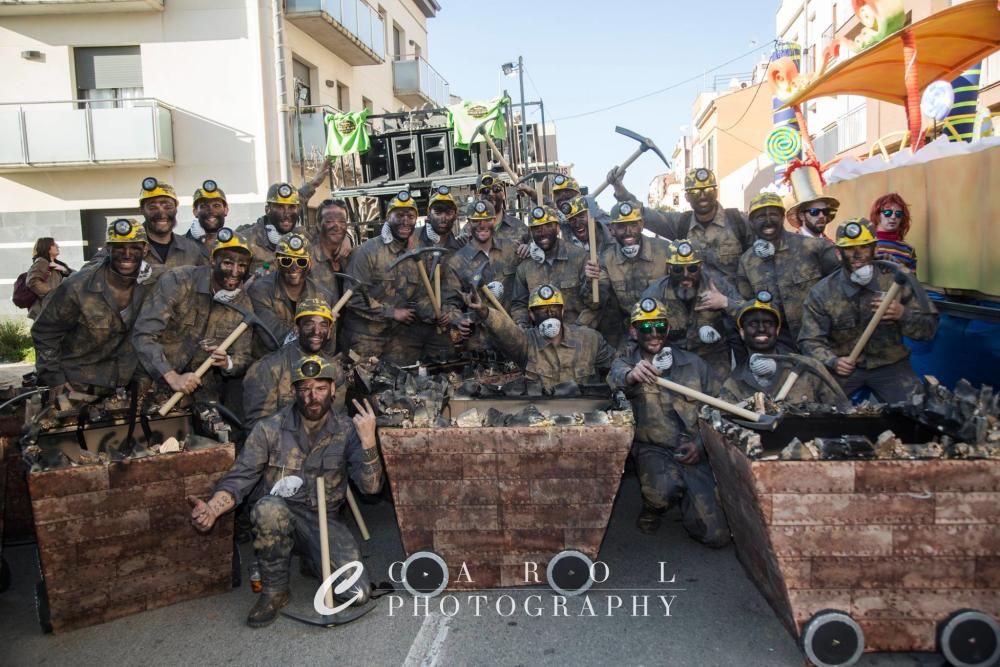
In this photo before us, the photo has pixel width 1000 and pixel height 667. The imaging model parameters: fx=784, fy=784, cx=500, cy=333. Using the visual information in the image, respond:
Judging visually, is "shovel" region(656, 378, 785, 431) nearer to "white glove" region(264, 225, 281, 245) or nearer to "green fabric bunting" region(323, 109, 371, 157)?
"white glove" region(264, 225, 281, 245)

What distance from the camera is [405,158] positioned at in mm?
12664

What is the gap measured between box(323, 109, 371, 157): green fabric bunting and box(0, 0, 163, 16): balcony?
20.3 feet

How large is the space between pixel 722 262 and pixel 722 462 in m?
3.38

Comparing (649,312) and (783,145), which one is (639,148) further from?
(783,145)

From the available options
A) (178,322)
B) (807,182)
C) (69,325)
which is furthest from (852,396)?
(69,325)

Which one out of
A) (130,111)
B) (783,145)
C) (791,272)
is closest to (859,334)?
(791,272)

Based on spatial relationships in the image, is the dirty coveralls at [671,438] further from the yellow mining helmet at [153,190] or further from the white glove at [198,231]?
the yellow mining helmet at [153,190]

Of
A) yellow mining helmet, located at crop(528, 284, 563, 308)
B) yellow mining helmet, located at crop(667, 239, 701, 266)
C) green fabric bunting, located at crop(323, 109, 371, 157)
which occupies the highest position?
green fabric bunting, located at crop(323, 109, 371, 157)

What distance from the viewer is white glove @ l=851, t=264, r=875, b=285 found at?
554 cm

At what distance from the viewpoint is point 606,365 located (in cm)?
607

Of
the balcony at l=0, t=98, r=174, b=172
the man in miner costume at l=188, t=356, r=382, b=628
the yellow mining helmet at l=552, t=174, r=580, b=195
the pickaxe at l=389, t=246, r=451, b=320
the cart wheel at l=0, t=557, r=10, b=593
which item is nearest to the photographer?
the man in miner costume at l=188, t=356, r=382, b=628

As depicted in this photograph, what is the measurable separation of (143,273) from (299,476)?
226 centimetres

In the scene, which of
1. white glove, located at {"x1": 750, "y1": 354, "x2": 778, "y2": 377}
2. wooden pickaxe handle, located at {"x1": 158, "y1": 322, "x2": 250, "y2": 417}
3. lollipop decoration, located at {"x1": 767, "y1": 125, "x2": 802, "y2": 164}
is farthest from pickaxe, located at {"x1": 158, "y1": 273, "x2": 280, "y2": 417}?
lollipop decoration, located at {"x1": 767, "y1": 125, "x2": 802, "y2": 164}

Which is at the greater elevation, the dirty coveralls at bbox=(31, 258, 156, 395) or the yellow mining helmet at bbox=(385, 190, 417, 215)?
the yellow mining helmet at bbox=(385, 190, 417, 215)
